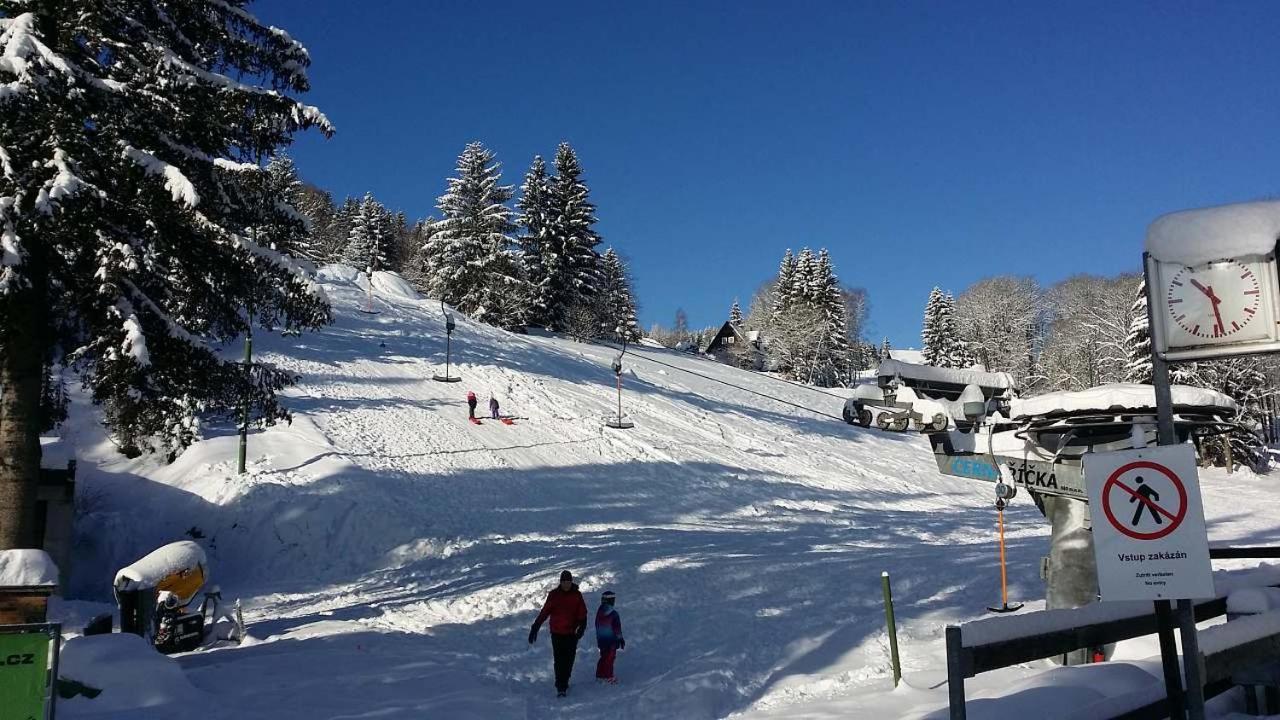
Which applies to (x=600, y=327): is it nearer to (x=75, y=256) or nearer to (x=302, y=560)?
(x=302, y=560)

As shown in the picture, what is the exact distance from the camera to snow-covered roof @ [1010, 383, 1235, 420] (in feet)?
26.4

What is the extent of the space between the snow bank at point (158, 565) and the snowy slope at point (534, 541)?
4.20ft

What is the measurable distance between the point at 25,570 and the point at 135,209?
183 inches

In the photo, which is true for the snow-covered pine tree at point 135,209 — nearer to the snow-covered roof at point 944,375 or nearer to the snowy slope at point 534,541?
the snowy slope at point 534,541

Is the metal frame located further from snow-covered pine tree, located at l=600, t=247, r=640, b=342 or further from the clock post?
snow-covered pine tree, located at l=600, t=247, r=640, b=342

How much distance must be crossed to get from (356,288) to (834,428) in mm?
33282

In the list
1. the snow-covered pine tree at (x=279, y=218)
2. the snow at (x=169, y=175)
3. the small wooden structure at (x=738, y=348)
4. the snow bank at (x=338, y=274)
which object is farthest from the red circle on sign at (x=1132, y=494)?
the small wooden structure at (x=738, y=348)

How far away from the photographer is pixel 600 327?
198ft

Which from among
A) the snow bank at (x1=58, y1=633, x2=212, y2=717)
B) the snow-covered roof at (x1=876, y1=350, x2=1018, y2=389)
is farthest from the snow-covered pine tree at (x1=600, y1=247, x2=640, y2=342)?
the snow bank at (x1=58, y1=633, x2=212, y2=717)

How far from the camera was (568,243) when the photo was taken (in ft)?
193

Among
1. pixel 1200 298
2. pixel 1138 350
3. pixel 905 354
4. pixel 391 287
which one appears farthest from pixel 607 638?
pixel 905 354

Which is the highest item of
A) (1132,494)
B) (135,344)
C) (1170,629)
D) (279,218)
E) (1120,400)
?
(279,218)

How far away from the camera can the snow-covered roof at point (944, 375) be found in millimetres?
40219

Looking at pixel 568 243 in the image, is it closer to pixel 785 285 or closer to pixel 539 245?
pixel 539 245
